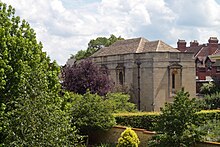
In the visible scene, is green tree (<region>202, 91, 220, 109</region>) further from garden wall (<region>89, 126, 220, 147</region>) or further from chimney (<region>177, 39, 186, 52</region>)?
chimney (<region>177, 39, 186, 52</region>)

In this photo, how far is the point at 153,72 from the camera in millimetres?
43312

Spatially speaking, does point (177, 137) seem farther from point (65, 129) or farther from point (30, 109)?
point (30, 109)

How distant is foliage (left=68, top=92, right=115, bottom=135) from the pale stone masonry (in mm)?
18050

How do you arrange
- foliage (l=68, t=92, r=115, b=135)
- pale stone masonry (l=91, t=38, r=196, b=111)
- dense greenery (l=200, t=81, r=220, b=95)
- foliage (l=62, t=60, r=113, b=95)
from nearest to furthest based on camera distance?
foliage (l=68, t=92, r=115, b=135), foliage (l=62, t=60, r=113, b=95), pale stone masonry (l=91, t=38, r=196, b=111), dense greenery (l=200, t=81, r=220, b=95)

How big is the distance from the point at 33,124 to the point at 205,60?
163ft

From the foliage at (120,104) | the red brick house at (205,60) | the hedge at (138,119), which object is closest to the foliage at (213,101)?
the foliage at (120,104)

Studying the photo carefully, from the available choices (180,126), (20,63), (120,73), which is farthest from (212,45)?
(20,63)

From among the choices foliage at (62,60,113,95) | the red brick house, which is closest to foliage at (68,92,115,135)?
foliage at (62,60,113,95)

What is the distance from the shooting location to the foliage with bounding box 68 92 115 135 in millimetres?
25172

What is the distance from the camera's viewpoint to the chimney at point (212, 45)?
66.4 m

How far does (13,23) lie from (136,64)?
2796 centimetres

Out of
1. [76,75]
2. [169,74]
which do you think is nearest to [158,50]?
[169,74]

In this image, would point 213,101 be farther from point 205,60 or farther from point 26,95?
point 26,95

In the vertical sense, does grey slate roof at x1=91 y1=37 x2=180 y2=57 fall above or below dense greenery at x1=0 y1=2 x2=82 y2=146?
above
